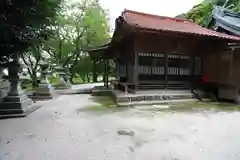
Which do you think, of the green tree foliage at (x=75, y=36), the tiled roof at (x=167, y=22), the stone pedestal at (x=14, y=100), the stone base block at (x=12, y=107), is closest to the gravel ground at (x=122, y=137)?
the stone base block at (x=12, y=107)

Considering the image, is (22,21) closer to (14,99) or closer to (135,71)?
(14,99)

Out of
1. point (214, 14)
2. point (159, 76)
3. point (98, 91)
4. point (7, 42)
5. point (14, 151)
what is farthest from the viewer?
point (214, 14)

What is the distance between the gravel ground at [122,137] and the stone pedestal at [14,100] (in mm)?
535

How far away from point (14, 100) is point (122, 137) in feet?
14.3

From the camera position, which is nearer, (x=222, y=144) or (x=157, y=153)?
(x=157, y=153)

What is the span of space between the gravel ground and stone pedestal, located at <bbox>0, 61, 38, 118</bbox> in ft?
1.76

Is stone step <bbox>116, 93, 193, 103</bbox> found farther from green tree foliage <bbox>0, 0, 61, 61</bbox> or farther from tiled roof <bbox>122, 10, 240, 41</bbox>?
green tree foliage <bbox>0, 0, 61, 61</bbox>

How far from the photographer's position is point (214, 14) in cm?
1444

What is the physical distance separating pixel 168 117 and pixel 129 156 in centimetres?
333

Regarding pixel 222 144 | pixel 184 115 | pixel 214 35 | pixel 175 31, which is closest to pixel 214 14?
pixel 214 35

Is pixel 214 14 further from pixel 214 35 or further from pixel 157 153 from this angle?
pixel 157 153

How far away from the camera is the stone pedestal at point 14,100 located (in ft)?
22.9

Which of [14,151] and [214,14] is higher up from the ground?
[214,14]

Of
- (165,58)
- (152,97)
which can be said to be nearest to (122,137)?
(152,97)
